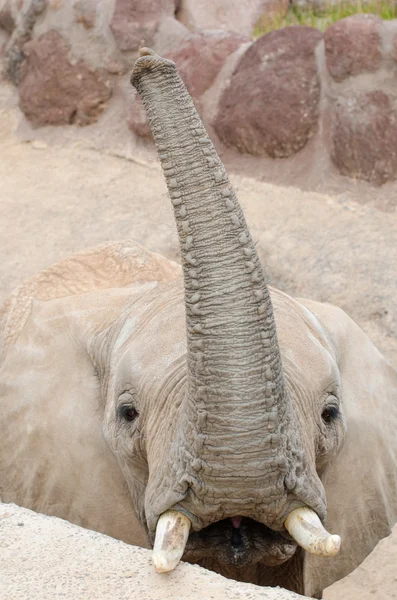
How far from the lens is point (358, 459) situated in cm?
284

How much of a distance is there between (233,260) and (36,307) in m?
1.46

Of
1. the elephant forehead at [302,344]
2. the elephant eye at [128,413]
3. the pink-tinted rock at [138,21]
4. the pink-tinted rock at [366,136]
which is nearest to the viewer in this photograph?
the elephant forehead at [302,344]

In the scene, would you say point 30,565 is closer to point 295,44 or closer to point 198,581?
point 198,581

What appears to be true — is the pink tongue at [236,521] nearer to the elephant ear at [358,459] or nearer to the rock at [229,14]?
the elephant ear at [358,459]

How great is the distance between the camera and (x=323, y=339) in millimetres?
2777

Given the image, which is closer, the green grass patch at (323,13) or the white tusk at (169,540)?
the white tusk at (169,540)

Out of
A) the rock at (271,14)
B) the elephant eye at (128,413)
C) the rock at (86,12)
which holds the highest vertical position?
the elephant eye at (128,413)

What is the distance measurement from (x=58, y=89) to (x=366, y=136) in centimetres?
186

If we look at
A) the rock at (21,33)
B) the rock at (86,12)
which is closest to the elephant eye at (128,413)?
the rock at (86,12)

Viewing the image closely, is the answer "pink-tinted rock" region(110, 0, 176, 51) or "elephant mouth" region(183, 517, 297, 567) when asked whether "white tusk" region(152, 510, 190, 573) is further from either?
"pink-tinted rock" region(110, 0, 176, 51)

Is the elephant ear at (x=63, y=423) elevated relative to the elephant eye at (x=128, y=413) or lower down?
lower down

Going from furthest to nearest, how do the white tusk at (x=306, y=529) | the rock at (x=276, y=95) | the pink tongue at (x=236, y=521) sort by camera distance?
1. the rock at (x=276, y=95)
2. the pink tongue at (x=236, y=521)
3. the white tusk at (x=306, y=529)

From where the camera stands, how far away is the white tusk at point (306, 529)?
6.73 ft

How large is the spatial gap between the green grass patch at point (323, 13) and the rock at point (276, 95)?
0.30m
